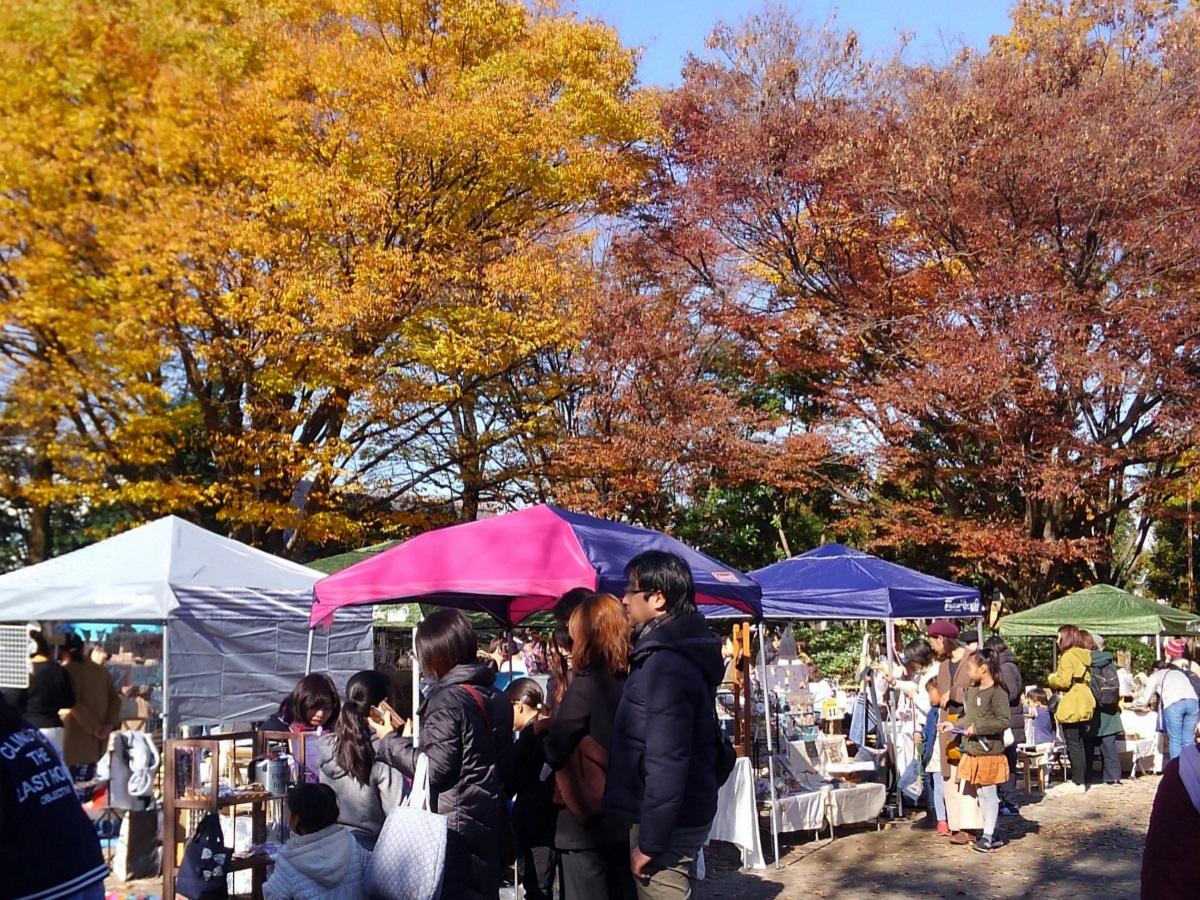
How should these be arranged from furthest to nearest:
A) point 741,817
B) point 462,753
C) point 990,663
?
point 990,663, point 741,817, point 462,753

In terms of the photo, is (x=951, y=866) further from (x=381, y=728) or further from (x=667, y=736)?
(x=667, y=736)

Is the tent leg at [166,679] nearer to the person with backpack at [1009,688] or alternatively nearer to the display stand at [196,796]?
the display stand at [196,796]

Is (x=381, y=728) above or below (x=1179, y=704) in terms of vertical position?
above

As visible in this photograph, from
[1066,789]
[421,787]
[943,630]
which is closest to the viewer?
[421,787]

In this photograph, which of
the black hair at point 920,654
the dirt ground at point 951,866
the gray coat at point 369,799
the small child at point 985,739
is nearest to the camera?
the gray coat at point 369,799

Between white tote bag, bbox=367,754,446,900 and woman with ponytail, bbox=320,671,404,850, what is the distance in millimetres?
936

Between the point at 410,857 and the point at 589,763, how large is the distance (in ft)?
2.38

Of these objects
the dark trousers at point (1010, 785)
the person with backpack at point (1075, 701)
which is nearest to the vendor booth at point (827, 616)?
the dark trousers at point (1010, 785)

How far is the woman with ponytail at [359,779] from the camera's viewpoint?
533 cm

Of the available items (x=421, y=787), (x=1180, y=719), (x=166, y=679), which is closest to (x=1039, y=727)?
(x=1180, y=719)

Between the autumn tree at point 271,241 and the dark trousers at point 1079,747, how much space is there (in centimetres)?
889

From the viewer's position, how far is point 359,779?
17.6ft

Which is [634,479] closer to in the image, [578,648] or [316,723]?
[316,723]

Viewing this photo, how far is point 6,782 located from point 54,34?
1525 centimetres
